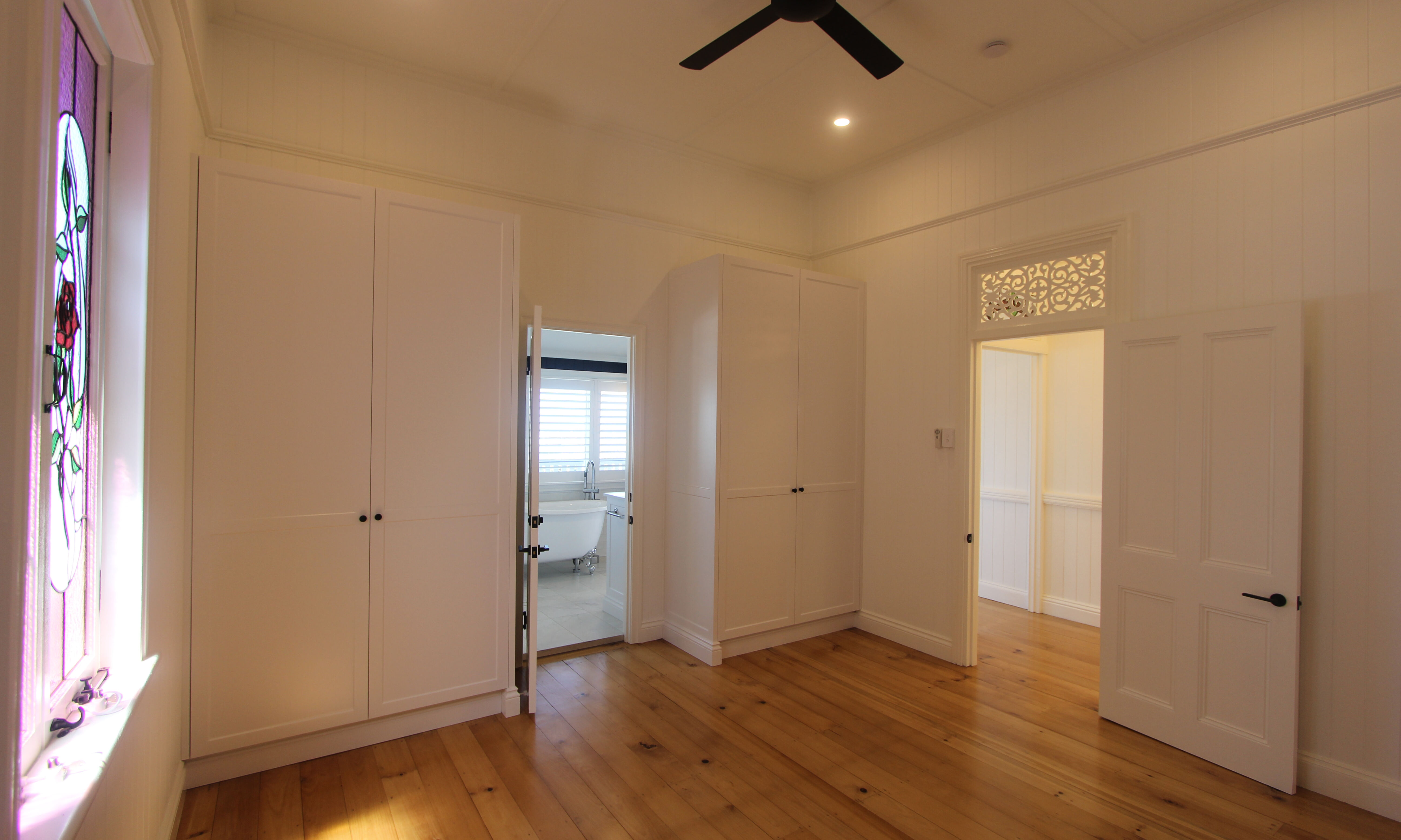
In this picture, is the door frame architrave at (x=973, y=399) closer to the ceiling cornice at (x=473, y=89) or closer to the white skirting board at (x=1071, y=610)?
the white skirting board at (x=1071, y=610)

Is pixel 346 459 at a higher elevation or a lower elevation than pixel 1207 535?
higher

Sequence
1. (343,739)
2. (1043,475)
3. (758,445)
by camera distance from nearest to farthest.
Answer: (343,739) < (758,445) < (1043,475)

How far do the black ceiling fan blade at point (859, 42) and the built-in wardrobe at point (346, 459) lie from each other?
177 centimetres

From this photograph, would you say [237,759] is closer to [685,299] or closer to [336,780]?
[336,780]

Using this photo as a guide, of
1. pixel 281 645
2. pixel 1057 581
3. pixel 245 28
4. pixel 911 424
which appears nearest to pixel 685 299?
pixel 911 424

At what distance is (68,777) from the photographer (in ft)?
4.37

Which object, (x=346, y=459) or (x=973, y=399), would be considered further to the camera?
(x=973, y=399)

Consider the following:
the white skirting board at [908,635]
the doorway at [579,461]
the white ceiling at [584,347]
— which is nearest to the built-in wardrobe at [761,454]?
the white skirting board at [908,635]

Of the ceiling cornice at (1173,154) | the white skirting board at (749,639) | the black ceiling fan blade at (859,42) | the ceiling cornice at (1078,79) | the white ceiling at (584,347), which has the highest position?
the ceiling cornice at (1078,79)

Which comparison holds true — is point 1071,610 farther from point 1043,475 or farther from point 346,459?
point 346,459

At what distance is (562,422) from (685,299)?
2.86 metres

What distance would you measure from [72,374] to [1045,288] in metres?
4.20

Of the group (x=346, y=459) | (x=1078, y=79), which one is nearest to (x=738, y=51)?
(x=1078, y=79)

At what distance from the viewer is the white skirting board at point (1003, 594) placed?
5.41 metres
